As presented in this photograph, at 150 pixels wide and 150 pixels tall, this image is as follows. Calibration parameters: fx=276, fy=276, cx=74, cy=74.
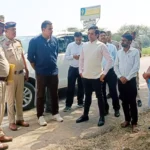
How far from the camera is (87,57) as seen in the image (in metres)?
5.25

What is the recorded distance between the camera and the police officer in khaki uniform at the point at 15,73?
16.5 feet

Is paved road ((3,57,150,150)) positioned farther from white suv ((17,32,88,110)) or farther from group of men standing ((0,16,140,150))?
white suv ((17,32,88,110))

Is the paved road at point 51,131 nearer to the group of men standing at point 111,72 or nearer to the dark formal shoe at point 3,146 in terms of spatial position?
the dark formal shoe at point 3,146

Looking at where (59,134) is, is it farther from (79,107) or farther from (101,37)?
(101,37)

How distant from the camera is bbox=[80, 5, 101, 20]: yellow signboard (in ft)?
30.6

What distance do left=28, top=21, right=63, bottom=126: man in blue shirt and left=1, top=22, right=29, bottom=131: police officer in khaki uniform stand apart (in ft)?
0.83

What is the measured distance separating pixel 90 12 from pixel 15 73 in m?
5.09

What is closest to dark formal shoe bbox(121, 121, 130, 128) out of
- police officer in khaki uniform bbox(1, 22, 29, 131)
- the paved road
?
the paved road

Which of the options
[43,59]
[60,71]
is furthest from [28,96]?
[43,59]

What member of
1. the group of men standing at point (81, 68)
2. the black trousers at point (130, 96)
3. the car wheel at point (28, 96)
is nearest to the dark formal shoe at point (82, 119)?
the group of men standing at point (81, 68)

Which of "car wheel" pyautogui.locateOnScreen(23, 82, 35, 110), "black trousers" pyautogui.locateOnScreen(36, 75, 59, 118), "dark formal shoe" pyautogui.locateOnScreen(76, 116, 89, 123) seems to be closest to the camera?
"black trousers" pyautogui.locateOnScreen(36, 75, 59, 118)

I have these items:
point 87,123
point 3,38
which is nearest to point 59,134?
point 87,123

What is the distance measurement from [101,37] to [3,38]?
2.12 m

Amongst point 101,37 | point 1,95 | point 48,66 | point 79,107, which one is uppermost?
point 101,37
